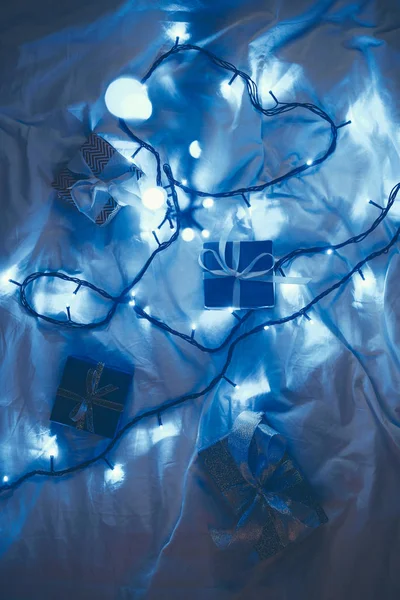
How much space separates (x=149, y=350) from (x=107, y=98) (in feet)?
2.43

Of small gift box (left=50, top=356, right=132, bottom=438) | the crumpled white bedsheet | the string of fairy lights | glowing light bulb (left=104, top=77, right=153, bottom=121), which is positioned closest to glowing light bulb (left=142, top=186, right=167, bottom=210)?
the string of fairy lights

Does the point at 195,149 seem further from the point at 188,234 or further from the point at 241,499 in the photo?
the point at 241,499

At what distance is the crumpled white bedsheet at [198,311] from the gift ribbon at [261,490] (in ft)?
0.27

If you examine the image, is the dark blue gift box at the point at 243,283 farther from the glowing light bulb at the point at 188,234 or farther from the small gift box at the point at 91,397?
the small gift box at the point at 91,397

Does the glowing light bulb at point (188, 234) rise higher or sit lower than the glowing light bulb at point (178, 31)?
lower

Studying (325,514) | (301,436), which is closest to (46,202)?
(301,436)

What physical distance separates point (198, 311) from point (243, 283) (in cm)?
16

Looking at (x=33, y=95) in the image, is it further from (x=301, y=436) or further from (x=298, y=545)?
(x=298, y=545)

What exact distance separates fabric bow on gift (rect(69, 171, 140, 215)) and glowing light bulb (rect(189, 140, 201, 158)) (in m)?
0.19

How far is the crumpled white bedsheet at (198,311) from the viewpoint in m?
1.50

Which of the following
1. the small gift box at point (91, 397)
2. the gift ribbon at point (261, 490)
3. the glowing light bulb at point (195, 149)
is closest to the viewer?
the gift ribbon at point (261, 490)

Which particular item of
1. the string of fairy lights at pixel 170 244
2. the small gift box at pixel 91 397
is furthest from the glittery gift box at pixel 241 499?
the small gift box at pixel 91 397

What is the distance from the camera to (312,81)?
64.2 inches

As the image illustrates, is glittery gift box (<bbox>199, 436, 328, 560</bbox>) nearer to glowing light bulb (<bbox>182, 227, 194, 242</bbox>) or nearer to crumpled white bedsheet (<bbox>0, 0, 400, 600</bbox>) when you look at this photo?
crumpled white bedsheet (<bbox>0, 0, 400, 600</bbox>)
